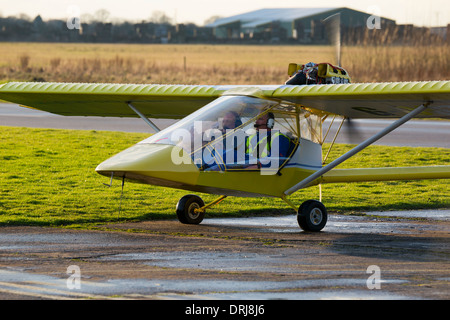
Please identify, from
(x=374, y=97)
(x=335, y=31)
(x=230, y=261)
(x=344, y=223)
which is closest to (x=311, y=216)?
(x=344, y=223)

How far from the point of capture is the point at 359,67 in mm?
36969

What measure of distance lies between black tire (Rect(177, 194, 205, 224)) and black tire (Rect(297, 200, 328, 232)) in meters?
1.83

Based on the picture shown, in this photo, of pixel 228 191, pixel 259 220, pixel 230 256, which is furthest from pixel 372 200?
pixel 230 256

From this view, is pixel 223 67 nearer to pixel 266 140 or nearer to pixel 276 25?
pixel 266 140

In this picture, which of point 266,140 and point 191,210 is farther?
point 191,210

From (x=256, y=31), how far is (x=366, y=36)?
95.0m

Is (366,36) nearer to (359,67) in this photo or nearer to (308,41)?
(359,67)

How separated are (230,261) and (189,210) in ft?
12.1

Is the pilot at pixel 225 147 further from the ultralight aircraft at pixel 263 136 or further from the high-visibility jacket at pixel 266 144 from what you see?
the high-visibility jacket at pixel 266 144

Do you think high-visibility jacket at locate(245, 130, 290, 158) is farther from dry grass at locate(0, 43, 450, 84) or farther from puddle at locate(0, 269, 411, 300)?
puddle at locate(0, 269, 411, 300)

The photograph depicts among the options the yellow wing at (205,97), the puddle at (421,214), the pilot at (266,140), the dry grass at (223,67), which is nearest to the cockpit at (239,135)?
the pilot at (266,140)

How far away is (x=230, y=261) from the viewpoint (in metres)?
10.0

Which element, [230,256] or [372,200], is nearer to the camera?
[230,256]

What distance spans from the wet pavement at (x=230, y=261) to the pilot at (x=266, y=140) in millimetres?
1276
